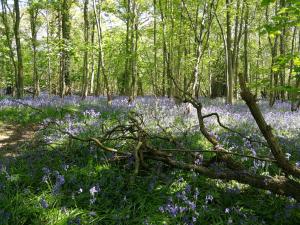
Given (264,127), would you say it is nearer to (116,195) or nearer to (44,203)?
(116,195)

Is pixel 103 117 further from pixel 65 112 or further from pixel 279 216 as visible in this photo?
pixel 279 216

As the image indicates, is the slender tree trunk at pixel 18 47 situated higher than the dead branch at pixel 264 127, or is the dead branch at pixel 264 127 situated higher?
the slender tree trunk at pixel 18 47

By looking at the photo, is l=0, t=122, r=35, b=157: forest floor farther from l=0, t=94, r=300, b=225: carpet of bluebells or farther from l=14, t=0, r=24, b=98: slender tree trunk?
l=14, t=0, r=24, b=98: slender tree trunk

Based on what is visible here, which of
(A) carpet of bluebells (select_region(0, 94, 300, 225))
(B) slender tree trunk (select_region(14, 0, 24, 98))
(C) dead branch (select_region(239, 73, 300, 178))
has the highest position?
(B) slender tree trunk (select_region(14, 0, 24, 98))

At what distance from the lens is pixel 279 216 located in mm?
4715

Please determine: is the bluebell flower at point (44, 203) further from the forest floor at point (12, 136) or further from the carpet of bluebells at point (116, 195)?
the forest floor at point (12, 136)

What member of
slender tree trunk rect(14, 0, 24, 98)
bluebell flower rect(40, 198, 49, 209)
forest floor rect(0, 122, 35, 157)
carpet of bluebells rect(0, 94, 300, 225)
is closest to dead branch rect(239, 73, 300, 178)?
carpet of bluebells rect(0, 94, 300, 225)

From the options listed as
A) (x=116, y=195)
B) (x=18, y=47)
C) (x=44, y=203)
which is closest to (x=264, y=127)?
(x=116, y=195)

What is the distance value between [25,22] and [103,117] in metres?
38.2

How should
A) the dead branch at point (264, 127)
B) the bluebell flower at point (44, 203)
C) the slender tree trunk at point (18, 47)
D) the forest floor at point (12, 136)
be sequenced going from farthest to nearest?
the slender tree trunk at point (18, 47), the forest floor at point (12, 136), the bluebell flower at point (44, 203), the dead branch at point (264, 127)

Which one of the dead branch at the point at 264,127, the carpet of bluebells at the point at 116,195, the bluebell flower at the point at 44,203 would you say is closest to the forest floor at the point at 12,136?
the carpet of bluebells at the point at 116,195

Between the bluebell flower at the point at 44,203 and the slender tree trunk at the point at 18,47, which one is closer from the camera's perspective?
the bluebell flower at the point at 44,203

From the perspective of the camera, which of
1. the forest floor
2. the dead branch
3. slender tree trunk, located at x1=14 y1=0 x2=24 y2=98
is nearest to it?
the dead branch

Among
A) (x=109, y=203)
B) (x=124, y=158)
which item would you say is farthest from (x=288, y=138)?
(x=109, y=203)
